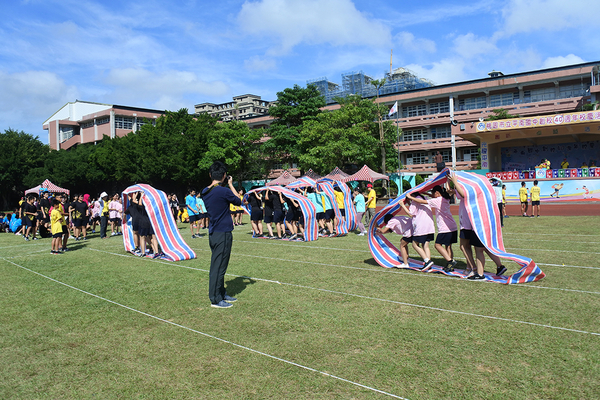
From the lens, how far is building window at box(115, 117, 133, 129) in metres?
65.7

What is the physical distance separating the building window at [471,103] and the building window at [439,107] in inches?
59.2

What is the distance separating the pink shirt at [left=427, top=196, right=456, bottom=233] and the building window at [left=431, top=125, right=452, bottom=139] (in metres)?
47.8

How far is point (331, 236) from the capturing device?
1591cm

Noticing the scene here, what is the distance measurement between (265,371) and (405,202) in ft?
19.1

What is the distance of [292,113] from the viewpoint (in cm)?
4638

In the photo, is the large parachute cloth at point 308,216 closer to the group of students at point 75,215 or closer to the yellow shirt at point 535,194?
the group of students at point 75,215

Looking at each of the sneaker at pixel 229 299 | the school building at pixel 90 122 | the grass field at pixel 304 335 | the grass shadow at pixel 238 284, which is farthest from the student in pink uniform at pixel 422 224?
the school building at pixel 90 122

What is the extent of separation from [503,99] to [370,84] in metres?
28.2

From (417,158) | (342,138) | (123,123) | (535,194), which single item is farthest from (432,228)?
(123,123)

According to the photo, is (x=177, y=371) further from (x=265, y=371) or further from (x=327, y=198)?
(x=327, y=198)

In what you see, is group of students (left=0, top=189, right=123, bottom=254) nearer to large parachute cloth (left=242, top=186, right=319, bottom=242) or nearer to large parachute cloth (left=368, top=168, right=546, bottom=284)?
large parachute cloth (left=242, top=186, right=319, bottom=242)


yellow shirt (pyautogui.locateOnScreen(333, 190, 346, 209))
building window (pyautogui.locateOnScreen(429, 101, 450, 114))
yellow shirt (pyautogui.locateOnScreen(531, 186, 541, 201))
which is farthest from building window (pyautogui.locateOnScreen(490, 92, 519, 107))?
yellow shirt (pyautogui.locateOnScreen(333, 190, 346, 209))

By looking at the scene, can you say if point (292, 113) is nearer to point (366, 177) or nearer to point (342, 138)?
point (342, 138)

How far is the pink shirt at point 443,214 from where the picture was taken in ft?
28.5
